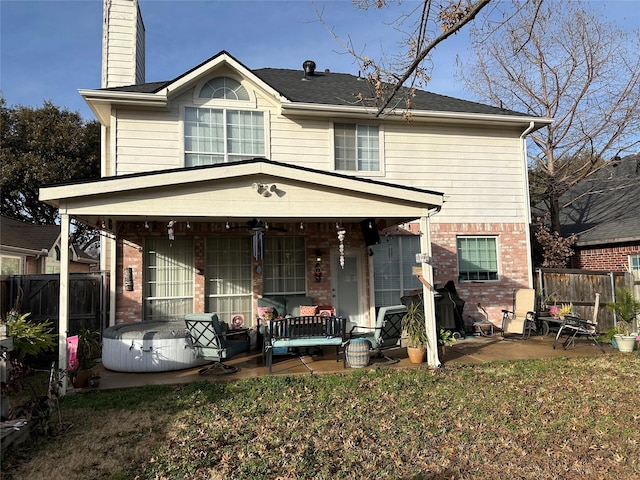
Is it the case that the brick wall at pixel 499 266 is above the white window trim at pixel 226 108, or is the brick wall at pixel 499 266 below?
below

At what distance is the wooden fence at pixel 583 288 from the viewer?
33.3ft

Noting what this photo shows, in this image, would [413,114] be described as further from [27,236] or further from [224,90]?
[27,236]

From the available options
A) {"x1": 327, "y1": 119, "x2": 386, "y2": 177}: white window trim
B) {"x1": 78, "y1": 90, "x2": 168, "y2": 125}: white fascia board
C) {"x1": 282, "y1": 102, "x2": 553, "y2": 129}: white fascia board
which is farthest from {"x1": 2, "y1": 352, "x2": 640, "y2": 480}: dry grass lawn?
{"x1": 282, "y1": 102, "x2": 553, "y2": 129}: white fascia board

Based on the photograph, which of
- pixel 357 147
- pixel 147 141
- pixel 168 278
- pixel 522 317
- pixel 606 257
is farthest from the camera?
pixel 606 257

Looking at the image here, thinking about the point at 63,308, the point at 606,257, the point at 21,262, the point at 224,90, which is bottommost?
the point at 63,308

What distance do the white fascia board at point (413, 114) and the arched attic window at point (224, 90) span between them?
1129 millimetres

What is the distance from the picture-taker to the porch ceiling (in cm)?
607

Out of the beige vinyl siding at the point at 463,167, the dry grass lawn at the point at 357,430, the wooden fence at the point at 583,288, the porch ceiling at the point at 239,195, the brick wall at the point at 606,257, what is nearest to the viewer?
the dry grass lawn at the point at 357,430

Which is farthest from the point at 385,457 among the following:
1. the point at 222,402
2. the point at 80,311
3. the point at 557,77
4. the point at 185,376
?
the point at 557,77

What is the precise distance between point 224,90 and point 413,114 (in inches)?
181

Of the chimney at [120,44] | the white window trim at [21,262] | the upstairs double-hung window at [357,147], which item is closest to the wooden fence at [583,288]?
the upstairs double-hung window at [357,147]

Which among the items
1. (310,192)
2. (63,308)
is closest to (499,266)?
(310,192)

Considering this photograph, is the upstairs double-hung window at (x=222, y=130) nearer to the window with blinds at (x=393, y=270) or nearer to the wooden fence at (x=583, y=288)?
the window with blinds at (x=393, y=270)

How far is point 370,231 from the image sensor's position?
9.55 m
